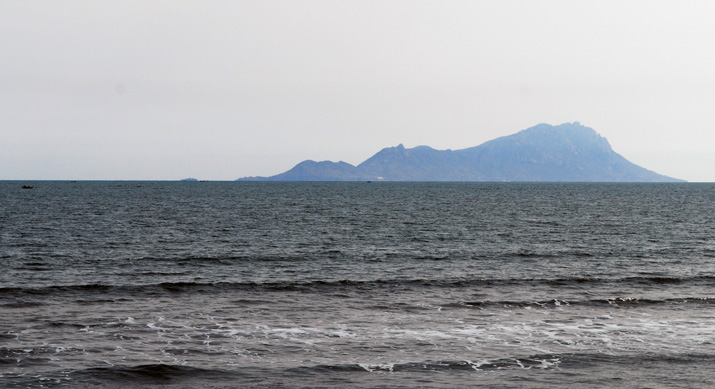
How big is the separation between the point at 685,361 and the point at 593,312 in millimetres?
8688

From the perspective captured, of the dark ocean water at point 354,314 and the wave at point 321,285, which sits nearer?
the dark ocean water at point 354,314

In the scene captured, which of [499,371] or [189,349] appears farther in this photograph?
[189,349]

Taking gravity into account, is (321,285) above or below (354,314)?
above

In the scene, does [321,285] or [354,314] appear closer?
[354,314]

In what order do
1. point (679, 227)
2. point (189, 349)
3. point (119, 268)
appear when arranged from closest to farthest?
point (189, 349) < point (119, 268) < point (679, 227)

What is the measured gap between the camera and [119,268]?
44094 millimetres

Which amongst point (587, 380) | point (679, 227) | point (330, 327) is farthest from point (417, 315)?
point (679, 227)

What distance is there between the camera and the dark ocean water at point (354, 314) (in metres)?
21.2

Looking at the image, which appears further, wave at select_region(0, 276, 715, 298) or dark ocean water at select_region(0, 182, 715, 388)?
wave at select_region(0, 276, 715, 298)

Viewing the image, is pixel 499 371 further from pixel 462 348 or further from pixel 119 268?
pixel 119 268

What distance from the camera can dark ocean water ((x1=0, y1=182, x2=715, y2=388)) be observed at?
2117cm

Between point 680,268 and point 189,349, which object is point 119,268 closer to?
point 189,349

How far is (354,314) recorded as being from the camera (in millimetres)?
30078

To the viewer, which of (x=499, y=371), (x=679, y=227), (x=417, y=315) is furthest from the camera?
(x=679, y=227)
